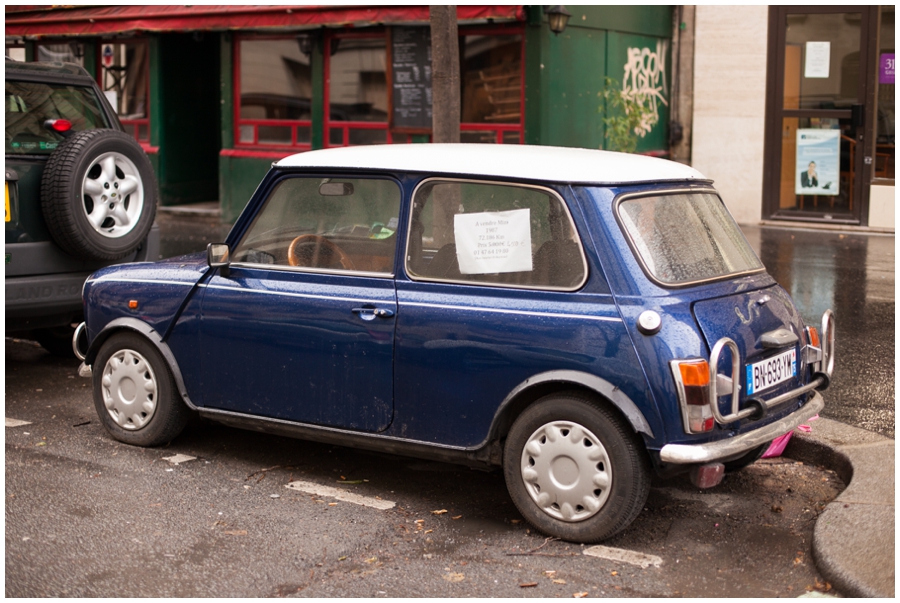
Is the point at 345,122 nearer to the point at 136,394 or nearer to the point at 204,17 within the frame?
the point at 204,17

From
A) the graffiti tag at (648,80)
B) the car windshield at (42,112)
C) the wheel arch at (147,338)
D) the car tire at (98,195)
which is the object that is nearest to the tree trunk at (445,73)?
the car tire at (98,195)

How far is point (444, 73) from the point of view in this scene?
8305 millimetres

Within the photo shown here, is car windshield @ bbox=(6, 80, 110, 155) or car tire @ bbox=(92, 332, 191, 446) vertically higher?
car windshield @ bbox=(6, 80, 110, 155)

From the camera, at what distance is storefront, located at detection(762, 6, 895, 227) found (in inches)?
609

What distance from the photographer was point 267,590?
4.07 meters

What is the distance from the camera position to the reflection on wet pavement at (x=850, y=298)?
6.80 meters

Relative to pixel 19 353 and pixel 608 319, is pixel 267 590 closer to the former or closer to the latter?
pixel 608 319

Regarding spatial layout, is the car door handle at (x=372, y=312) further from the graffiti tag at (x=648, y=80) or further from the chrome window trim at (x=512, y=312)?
the graffiti tag at (x=648, y=80)

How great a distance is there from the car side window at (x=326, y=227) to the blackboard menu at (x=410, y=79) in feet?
32.7

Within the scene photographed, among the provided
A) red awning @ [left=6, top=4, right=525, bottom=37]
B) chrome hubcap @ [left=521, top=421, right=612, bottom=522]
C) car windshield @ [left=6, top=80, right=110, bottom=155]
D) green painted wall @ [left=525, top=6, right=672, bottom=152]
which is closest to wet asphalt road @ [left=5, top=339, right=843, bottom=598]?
chrome hubcap @ [left=521, top=421, right=612, bottom=522]

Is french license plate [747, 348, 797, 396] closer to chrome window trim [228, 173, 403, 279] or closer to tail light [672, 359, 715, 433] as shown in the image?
tail light [672, 359, 715, 433]

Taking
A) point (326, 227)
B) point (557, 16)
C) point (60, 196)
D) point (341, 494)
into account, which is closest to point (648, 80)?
point (557, 16)

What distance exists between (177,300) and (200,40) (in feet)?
42.9

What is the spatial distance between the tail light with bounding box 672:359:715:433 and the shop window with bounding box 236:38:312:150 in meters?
12.9
